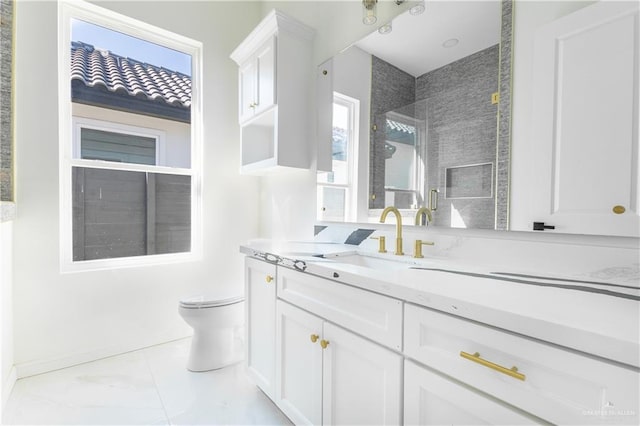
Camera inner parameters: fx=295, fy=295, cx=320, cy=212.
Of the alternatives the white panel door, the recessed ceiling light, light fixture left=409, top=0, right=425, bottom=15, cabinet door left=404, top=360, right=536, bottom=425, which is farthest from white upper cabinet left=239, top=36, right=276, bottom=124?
cabinet door left=404, top=360, right=536, bottom=425

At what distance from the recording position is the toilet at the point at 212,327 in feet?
6.20

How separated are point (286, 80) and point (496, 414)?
194 centimetres

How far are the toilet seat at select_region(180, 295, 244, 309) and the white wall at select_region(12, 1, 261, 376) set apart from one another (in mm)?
513

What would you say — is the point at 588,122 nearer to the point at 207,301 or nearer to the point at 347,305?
the point at 347,305

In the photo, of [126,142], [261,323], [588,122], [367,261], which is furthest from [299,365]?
[126,142]

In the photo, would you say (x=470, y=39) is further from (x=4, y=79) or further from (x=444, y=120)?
(x=4, y=79)

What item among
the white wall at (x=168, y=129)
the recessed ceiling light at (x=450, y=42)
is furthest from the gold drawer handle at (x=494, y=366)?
the white wall at (x=168, y=129)

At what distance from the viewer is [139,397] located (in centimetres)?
166

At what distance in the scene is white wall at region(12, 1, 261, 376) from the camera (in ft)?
→ 5.94

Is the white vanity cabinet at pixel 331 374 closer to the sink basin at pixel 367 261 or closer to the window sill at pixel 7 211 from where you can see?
the sink basin at pixel 367 261

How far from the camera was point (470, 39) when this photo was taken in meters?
1.28

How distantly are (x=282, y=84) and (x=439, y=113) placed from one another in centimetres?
104

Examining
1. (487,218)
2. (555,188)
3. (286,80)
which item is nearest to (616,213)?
(555,188)

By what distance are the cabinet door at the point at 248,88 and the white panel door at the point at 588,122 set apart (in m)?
1.64
